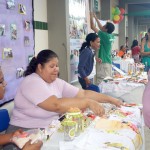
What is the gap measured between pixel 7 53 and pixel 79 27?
2.53m

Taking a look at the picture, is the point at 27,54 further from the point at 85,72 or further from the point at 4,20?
the point at 85,72

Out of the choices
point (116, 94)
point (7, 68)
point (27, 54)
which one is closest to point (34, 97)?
point (7, 68)

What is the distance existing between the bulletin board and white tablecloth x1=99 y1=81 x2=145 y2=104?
1.15 meters

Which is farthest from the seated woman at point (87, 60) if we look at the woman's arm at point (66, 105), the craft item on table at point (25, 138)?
the craft item on table at point (25, 138)

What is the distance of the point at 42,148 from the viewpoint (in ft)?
5.24

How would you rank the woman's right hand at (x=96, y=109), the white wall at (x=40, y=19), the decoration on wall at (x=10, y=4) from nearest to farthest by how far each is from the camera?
the woman's right hand at (x=96, y=109), the decoration on wall at (x=10, y=4), the white wall at (x=40, y=19)

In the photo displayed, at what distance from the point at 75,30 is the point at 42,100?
121 inches

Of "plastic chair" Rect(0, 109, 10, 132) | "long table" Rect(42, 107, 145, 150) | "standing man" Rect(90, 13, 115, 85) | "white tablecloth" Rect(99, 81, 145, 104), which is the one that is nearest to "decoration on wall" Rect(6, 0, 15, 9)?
"plastic chair" Rect(0, 109, 10, 132)

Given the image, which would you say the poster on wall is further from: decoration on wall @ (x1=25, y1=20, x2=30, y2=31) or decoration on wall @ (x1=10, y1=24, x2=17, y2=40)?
decoration on wall @ (x1=10, y1=24, x2=17, y2=40)

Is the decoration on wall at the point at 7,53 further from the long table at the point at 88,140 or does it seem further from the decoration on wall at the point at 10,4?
the long table at the point at 88,140

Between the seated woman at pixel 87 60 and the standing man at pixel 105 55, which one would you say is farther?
the standing man at pixel 105 55

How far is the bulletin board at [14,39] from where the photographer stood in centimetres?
297

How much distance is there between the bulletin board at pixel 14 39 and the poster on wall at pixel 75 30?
1.26 meters

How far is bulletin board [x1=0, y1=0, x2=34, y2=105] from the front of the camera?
2.97 metres
